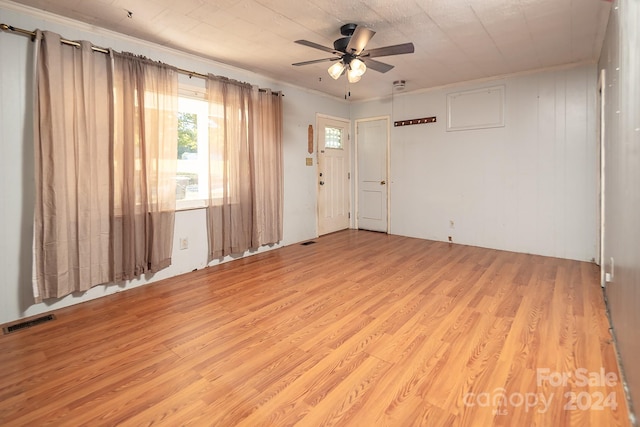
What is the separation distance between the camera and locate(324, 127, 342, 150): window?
5.95m

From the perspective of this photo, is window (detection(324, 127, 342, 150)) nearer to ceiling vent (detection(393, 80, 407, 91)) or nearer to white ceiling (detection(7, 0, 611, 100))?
ceiling vent (detection(393, 80, 407, 91))

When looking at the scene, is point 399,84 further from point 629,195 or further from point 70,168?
point 70,168

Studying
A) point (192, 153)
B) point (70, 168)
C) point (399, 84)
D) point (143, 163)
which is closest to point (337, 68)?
point (192, 153)

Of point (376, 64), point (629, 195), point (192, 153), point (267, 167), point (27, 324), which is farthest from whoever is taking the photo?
point (267, 167)

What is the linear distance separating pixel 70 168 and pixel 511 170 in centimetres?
542

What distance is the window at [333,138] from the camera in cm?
595

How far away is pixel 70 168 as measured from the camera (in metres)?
2.83

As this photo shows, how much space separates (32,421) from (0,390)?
1.49 ft

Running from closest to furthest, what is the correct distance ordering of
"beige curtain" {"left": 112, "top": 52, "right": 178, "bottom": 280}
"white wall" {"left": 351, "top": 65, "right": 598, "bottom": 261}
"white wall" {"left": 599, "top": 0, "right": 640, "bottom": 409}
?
"white wall" {"left": 599, "top": 0, "right": 640, "bottom": 409}, "beige curtain" {"left": 112, "top": 52, "right": 178, "bottom": 280}, "white wall" {"left": 351, "top": 65, "right": 598, "bottom": 261}

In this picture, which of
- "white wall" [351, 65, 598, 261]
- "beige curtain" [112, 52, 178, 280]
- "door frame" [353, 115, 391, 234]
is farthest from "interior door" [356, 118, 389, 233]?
"beige curtain" [112, 52, 178, 280]

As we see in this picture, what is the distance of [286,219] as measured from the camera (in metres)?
5.21

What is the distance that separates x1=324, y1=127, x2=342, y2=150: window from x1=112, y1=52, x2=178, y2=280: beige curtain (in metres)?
2.94

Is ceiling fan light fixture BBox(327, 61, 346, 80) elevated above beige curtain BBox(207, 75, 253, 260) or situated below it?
above

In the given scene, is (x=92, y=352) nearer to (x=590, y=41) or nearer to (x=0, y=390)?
(x=0, y=390)
